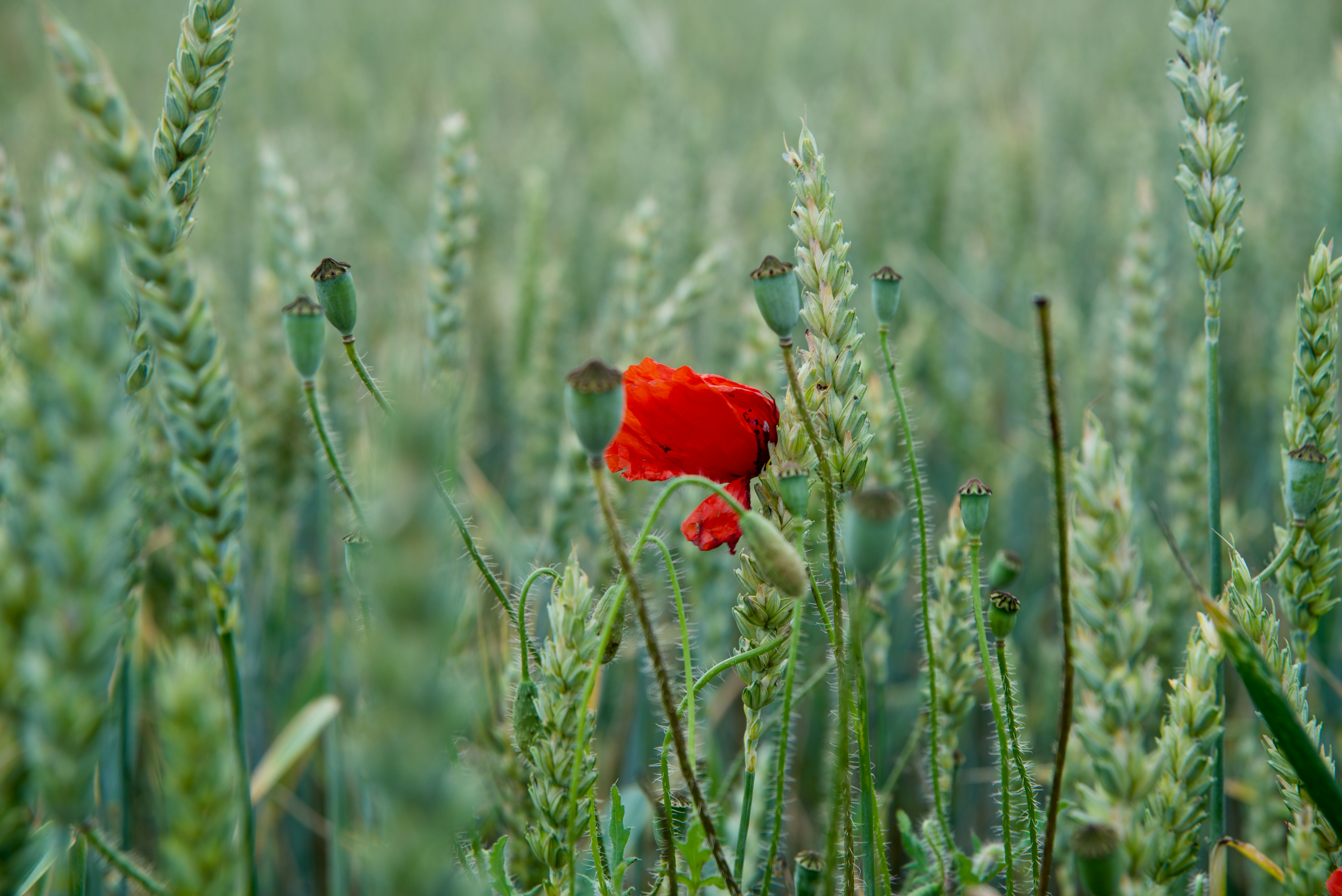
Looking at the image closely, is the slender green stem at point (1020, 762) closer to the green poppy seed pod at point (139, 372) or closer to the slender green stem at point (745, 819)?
the slender green stem at point (745, 819)

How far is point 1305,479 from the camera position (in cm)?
61

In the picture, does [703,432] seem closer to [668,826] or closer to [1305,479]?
[668,826]

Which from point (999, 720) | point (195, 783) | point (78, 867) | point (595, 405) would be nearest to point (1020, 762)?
point (999, 720)

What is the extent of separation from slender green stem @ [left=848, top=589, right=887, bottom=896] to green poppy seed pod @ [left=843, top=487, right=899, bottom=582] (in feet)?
0.22

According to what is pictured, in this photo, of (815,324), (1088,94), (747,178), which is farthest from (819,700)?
(1088,94)

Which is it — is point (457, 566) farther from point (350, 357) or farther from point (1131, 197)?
point (1131, 197)

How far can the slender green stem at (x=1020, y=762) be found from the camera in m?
0.57

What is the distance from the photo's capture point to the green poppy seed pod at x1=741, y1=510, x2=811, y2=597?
482 mm

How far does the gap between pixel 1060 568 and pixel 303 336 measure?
0.48m

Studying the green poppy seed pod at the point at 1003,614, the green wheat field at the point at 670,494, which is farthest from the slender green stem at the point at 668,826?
the green poppy seed pod at the point at 1003,614

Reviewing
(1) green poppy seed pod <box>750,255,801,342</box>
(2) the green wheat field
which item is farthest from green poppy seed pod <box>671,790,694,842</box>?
(1) green poppy seed pod <box>750,255,801,342</box>

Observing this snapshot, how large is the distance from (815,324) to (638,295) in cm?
67

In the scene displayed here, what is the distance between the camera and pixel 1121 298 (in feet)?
5.36

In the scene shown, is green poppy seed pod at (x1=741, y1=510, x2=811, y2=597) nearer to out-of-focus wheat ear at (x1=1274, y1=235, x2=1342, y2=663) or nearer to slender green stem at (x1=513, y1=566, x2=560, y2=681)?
slender green stem at (x1=513, y1=566, x2=560, y2=681)
